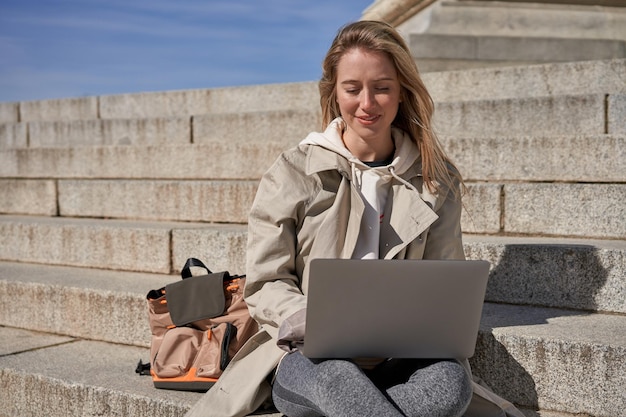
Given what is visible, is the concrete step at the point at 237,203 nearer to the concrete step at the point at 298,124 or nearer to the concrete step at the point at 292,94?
the concrete step at the point at 298,124

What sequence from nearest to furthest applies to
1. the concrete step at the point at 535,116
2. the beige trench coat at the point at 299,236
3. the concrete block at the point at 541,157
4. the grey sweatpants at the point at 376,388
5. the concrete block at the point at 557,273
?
the grey sweatpants at the point at 376,388, the beige trench coat at the point at 299,236, the concrete block at the point at 557,273, the concrete block at the point at 541,157, the concrete step at the point at 535,116

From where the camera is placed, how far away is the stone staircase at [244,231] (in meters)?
2.87

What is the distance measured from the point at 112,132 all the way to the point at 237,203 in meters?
2.56

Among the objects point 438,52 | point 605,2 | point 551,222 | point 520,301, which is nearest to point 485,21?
point 438,52

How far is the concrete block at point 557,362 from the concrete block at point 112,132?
380 cm

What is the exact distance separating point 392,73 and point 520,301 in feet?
4.16

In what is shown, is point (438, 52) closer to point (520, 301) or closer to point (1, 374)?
point (520, 301)

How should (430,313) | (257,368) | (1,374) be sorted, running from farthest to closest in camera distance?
Answer: (1,374), (257,368), (430,313)

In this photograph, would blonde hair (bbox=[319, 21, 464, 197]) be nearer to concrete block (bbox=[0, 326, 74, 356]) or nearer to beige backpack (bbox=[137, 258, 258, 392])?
beige backpack (bbox=[137, 258, 258, 392])

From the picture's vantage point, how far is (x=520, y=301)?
3334mm

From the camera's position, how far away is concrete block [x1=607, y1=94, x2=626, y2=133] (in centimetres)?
437

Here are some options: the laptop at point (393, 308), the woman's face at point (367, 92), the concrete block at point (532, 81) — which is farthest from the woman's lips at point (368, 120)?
the concrete block at point (532, 81)

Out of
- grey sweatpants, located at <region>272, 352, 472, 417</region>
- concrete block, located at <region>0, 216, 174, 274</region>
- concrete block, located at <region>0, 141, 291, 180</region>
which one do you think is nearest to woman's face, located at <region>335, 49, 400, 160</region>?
grey sweatpants, located at <region>272, 352, 472, 417</region>

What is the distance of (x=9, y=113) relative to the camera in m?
8.34
